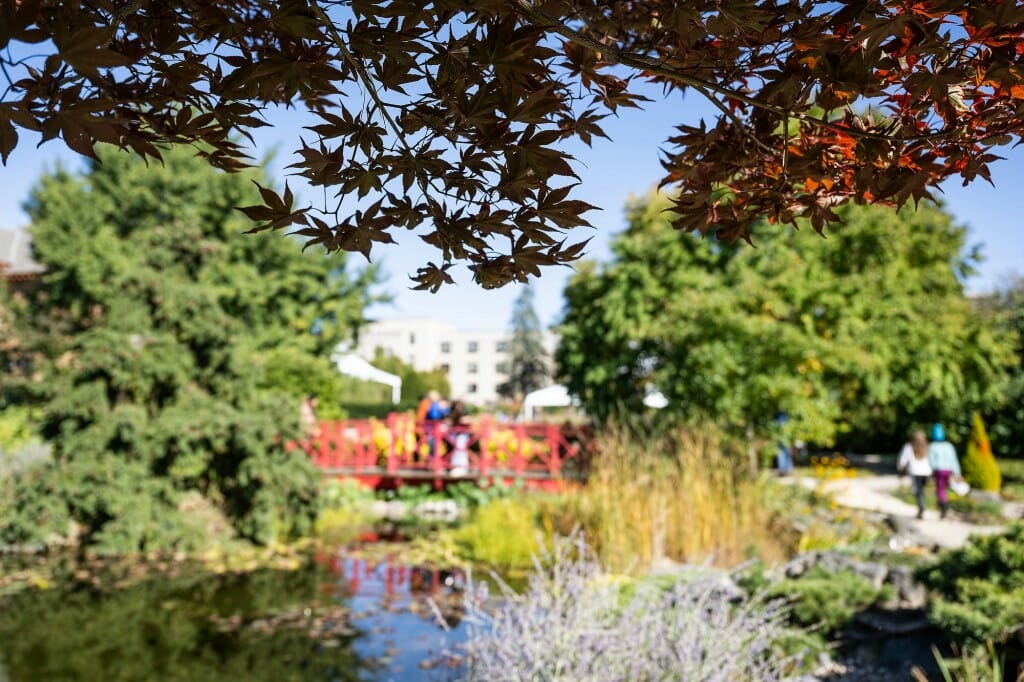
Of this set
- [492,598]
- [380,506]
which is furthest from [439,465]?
[492,598]

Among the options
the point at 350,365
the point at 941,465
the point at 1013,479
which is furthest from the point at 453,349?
the point at 941,465

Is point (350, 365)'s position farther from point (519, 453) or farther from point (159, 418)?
point (159, 418)

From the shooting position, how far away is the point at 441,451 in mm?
12711

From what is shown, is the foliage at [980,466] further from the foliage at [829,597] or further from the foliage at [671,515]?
the foliage at [829,597]

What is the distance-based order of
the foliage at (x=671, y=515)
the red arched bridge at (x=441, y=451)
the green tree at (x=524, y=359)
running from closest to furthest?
the foliage at (x=671, y=515) < the red arched bridge at (x=441, y=451) < the green tree at (x=524, y=359)

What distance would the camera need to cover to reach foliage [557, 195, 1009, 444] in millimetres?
10148

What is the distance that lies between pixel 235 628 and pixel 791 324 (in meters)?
8.32

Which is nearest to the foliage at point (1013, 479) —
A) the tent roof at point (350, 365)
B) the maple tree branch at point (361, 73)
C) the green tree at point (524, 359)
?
the maple tree branch at point (361, 73)

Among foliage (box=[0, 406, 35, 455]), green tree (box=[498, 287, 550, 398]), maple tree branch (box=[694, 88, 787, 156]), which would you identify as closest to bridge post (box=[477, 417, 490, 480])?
foliage (box=[0, 406, 35, 455])

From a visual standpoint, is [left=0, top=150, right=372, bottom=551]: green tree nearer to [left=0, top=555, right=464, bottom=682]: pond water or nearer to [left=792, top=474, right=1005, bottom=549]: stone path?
[left=0, top=555, right=464, bottom=682]: pond water

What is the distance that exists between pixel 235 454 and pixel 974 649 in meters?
7.20

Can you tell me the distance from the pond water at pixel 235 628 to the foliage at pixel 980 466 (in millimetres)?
10620

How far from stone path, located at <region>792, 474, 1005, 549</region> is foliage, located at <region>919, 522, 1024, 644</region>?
1.52 meters

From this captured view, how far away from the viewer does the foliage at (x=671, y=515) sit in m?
6.20
